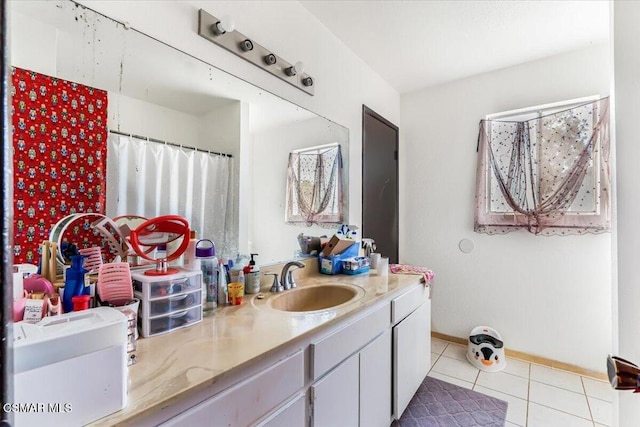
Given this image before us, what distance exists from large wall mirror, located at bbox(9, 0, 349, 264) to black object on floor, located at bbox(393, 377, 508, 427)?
129 cm

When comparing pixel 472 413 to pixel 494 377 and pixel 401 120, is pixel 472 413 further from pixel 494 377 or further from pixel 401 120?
pixel 401 120

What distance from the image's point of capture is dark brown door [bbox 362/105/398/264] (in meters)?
2.49

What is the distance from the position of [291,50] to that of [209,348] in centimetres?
167

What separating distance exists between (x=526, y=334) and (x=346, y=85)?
101 inches

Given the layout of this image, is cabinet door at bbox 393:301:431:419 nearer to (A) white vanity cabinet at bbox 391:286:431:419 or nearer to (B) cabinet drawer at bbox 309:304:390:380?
(A) white vanity cabinet at bbox 391:286:431:419

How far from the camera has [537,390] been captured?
2.05m

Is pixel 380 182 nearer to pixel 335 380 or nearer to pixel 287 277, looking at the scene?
pixel 287 277

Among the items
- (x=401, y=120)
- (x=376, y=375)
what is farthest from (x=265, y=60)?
(x=401, y=120)

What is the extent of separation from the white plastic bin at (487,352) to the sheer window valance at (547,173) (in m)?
0.91

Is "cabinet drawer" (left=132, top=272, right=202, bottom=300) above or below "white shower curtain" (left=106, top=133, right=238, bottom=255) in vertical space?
below

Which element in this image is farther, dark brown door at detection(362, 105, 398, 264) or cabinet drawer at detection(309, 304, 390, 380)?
dark brown door at detection(362, 105, 398, 264)

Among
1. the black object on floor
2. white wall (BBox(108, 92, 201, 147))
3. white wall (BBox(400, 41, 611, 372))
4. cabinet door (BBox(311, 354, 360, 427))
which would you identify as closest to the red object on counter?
white wall (BBox(108, 92, 201, 147))

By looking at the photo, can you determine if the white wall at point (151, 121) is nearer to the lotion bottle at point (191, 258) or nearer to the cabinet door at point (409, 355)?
the lotion bottle at point (191, 258)

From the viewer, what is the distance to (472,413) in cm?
180
